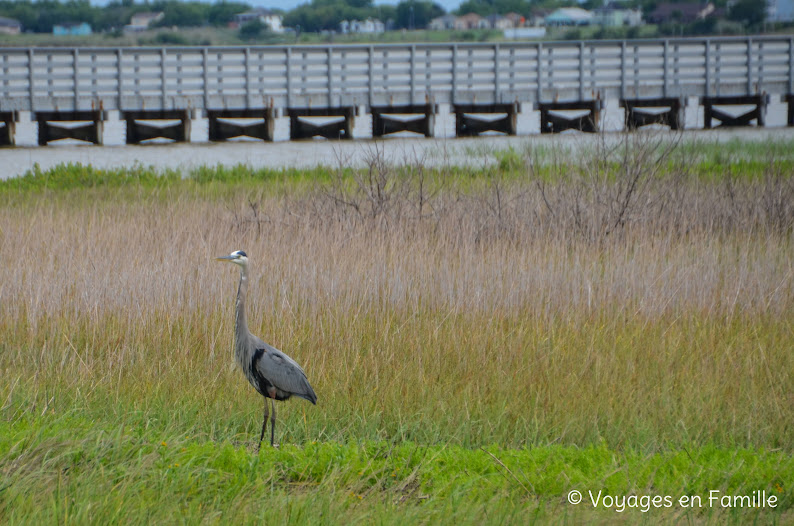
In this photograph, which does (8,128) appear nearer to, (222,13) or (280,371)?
(280,371)

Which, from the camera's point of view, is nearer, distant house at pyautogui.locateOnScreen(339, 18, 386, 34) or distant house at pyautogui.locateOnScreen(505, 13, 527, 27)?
distant house at pyautogui.locateOnScreen(339, 18, 386, 34)

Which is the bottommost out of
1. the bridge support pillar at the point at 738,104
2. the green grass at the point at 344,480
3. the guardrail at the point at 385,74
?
the green grass at the point at 344,480

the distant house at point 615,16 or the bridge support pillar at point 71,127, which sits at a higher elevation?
the distant house at point 615,16

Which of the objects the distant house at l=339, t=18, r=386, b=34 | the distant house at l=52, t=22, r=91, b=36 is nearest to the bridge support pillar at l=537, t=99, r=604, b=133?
the distant house at l=339, t=18, r=386, b=34

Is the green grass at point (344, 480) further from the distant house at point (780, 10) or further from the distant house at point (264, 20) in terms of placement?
the distant house at point (264, 20)

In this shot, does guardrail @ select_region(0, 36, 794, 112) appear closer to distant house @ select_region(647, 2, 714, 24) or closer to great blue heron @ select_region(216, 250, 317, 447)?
great blue heron @ select_region(216, 250, 317, 447)

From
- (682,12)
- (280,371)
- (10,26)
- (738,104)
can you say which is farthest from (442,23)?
(280,371)

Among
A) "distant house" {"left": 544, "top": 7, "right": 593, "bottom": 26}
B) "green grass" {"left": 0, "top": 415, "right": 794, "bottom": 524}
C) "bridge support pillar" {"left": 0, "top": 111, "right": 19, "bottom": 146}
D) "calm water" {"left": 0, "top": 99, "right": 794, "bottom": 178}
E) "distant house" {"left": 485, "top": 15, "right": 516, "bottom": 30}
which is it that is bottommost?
"green grass" {"left": 0, "top": 415, "right": 794, "bottom": 524}

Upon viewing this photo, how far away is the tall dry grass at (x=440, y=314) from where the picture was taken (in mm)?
5395

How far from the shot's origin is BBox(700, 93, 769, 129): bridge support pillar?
27422 mm

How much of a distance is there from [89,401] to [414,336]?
86.7 inches

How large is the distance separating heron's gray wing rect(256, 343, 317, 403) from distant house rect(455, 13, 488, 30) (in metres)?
127

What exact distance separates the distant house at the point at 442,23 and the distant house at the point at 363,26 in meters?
7.72

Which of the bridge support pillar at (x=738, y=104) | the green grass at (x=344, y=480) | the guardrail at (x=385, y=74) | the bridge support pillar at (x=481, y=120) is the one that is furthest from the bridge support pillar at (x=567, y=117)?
the green grass at (x=344, y=480)
